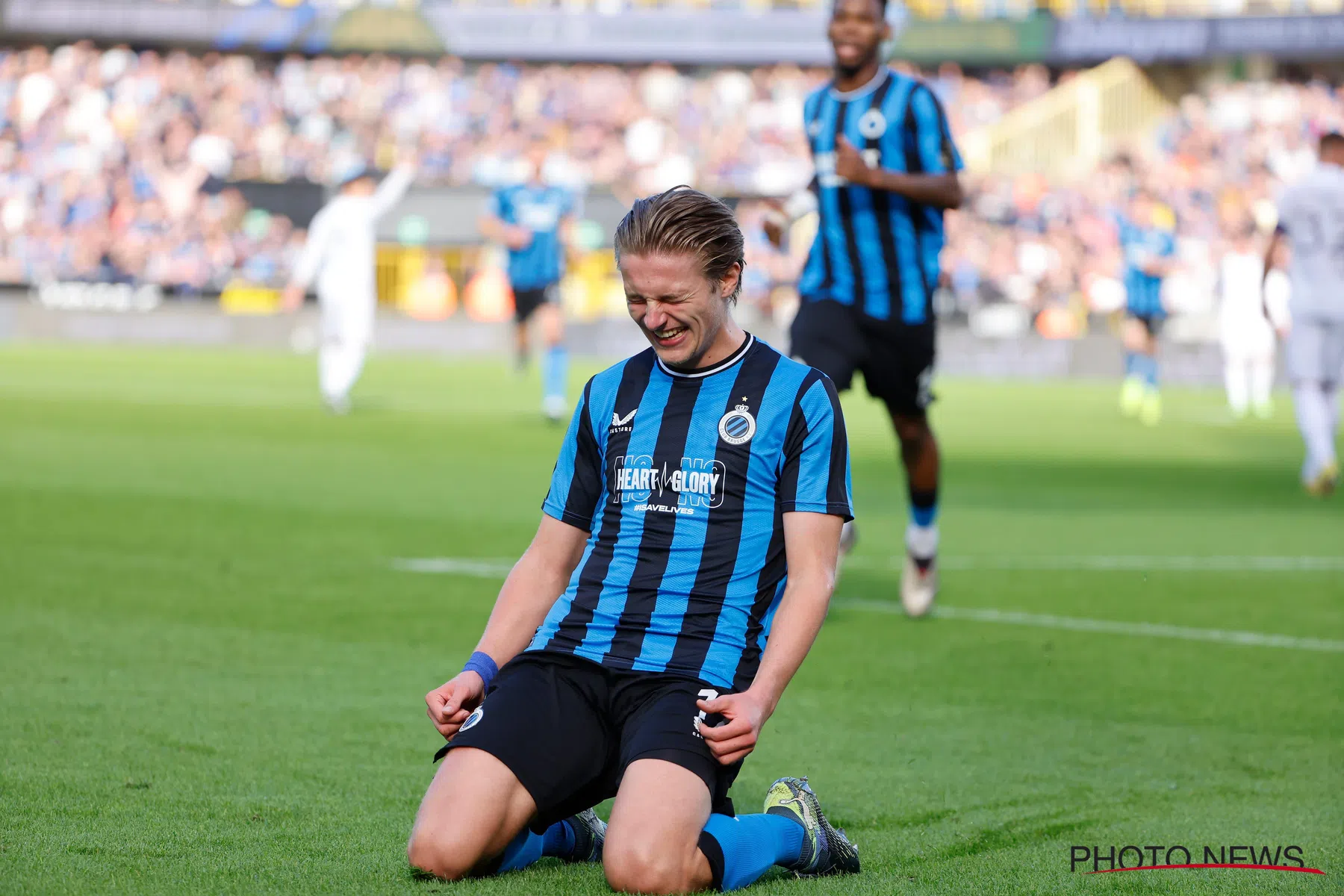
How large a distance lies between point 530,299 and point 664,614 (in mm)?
16491

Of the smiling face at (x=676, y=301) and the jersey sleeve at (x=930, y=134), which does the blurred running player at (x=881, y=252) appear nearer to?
the jersey sleeve at (x=930, y=134)

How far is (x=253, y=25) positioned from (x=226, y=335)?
1559cm

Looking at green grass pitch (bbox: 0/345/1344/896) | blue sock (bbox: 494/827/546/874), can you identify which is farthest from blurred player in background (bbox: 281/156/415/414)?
blue sock (bbox: 494/827/546/874)

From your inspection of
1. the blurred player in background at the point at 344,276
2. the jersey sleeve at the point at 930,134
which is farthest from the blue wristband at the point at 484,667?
the blurred player in background at the point at 344,276

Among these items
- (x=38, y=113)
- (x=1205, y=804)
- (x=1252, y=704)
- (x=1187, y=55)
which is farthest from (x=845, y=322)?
(x=1187, y=55)

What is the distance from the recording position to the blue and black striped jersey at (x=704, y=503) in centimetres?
380


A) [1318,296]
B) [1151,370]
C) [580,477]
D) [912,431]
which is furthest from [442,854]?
[1151,370]

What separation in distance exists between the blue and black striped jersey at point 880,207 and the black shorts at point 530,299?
38.9ft

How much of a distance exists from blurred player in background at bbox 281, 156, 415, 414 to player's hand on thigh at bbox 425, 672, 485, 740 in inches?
585

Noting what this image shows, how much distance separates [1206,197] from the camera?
128 feet

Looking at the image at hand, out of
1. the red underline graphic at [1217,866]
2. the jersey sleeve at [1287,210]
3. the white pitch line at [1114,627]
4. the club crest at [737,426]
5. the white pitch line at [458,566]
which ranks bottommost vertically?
the white pitch line at [1114,627]

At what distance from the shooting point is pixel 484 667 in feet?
12.5

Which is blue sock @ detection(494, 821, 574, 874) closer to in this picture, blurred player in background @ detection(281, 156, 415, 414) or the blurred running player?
the blurred running player

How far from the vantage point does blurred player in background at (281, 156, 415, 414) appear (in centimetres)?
1870
